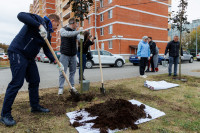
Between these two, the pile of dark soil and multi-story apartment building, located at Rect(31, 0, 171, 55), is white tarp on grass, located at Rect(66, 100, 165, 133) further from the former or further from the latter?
multi-story apartment building, located at Rect(31, 0, 171, 55)

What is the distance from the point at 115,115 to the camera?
2594 mm

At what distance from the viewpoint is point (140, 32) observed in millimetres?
30109

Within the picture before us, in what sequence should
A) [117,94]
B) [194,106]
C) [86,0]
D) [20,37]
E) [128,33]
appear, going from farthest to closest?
[128,33] < [117,94] < [86,0] < [194,106] < [20,37]

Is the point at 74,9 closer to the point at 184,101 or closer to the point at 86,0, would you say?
the point at 86,0

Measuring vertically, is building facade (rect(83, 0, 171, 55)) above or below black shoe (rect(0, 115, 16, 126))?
above

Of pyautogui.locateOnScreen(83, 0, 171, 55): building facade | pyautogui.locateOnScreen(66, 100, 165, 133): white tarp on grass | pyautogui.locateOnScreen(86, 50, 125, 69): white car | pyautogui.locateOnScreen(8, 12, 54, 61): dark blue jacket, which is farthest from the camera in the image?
pyautogui.locateOnScreen(83, 0, 171, 55): building facade

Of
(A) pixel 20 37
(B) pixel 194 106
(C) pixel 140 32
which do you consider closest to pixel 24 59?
(A) pixel 20 37

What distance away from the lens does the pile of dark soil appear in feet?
7.78

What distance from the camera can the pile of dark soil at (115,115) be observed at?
237cm

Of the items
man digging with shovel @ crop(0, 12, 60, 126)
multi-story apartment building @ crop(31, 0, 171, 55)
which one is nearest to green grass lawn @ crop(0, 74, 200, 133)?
man digging with shovel @ crop(0, 12, 60, 126)

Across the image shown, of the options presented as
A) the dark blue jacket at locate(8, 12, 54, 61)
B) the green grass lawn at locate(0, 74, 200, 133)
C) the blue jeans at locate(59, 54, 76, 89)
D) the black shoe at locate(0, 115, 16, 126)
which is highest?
the dark blue jacket at locate(8, 12, 54, 61)

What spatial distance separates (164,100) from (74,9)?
3202mm

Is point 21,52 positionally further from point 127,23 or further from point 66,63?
point 127,23

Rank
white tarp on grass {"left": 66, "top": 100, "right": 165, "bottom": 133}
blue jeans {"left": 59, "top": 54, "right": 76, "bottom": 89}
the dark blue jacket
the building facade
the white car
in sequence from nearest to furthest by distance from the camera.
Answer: white tarp on grass {"left": 66, "top": 100, "right": 165, "bottom": 133}, the dark blue jacket, blue jeans {"left": 59, "top": 54, "right": 76, "bottom": 89}, the white car, the building facade
